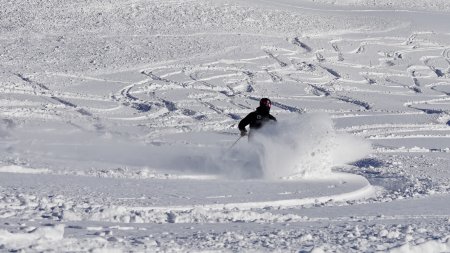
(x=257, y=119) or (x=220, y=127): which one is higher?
(x=257, y=119)

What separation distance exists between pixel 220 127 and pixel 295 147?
228 inches

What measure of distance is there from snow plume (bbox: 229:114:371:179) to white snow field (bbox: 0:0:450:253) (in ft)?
0.08

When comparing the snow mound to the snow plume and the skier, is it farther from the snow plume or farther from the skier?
the skier

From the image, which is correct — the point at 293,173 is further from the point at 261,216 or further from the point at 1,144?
the point at 1,144

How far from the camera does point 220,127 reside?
18.6 m

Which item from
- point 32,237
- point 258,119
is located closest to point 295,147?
point 258,119

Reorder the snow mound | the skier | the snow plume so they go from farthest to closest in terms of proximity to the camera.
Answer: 1. the skier
2. the snow plume
3. the snow mound

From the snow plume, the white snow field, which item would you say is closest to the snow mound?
the white snow field

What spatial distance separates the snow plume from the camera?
12.8 meters

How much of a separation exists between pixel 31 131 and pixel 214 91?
7643mm

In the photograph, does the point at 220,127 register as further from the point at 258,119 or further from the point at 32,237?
the point at 32,237

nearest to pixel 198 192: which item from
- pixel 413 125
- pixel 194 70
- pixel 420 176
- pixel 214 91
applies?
pixel 420 176

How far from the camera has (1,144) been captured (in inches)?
568

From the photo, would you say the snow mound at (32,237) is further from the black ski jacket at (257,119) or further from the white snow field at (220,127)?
the black ski jacket at (257,119)
